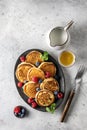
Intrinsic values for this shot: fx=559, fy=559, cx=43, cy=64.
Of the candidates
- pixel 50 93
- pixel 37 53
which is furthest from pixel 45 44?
pixel 50 93

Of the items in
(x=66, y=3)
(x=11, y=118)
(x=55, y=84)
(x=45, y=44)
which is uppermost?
(x=66, y=3)

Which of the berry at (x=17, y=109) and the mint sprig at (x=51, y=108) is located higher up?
the mint sprig at (x=51, y=108)

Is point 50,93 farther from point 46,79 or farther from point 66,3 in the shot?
point 66,3

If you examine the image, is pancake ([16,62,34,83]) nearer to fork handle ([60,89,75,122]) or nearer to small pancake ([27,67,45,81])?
small pancake ([27,67,45,81])

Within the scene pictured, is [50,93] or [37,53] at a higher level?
[37,53]

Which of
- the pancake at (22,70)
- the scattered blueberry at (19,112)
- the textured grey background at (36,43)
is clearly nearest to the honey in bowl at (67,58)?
the textured grey background at (36,43)

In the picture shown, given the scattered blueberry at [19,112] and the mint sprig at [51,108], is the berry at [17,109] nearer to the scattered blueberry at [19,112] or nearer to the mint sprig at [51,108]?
the scattered blueberry at [19,112]

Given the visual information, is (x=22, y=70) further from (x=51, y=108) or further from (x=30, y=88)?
(x=51, y=108)

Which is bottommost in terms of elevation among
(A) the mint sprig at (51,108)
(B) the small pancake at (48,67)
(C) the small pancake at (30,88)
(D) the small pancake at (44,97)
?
(A) the mint sprig at (51,108)
